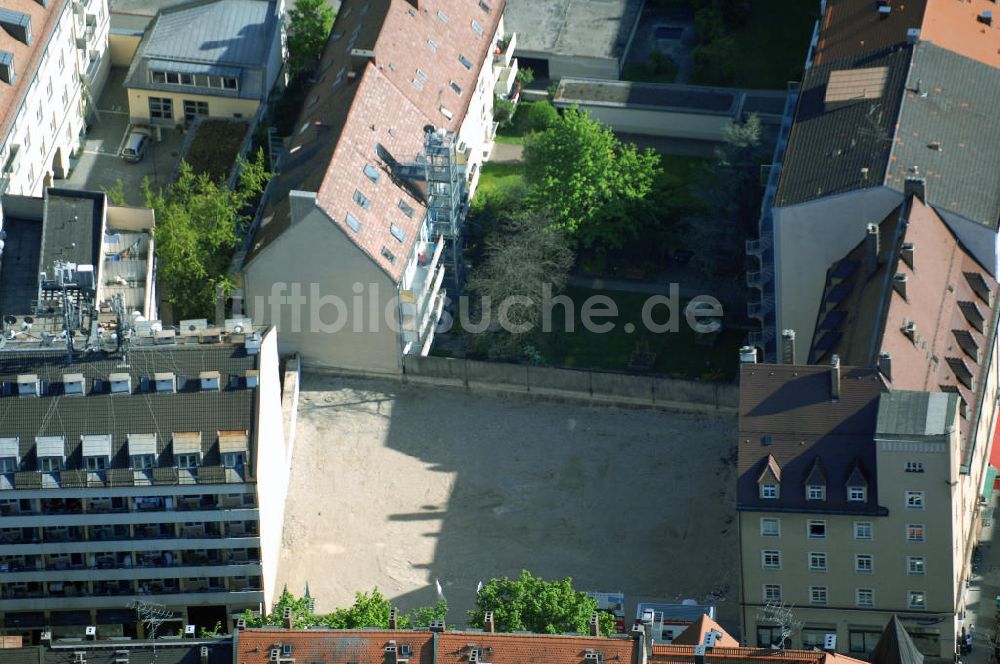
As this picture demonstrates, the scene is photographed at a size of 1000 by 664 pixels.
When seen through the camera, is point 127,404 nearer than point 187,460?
No

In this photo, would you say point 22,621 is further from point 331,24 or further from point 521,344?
point 331,24

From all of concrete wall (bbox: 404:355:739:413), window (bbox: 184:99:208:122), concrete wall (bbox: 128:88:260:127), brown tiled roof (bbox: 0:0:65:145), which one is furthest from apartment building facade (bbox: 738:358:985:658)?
brown tiled roof (bbox: 0:0:65:145)

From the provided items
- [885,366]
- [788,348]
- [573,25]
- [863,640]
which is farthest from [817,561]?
[573,25]

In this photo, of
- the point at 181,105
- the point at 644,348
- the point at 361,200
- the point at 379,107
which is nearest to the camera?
the point at 361,200

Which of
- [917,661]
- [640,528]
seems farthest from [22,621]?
[917,661]

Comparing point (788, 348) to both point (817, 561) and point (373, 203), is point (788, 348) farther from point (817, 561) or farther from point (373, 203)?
point (373, 203)

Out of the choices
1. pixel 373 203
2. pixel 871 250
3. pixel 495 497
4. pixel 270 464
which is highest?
pixel 373 203

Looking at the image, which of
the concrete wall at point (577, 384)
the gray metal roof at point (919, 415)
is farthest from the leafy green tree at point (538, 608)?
the concrete wall at point (577, 384)
